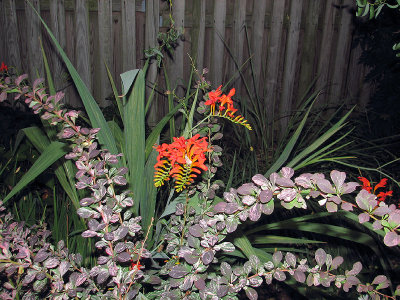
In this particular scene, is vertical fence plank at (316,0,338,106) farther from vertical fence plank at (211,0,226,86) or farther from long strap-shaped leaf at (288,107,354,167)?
long strap-shaped leaf at (288,107,354,167)

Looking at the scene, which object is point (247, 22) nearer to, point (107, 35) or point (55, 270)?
point (107, 35)

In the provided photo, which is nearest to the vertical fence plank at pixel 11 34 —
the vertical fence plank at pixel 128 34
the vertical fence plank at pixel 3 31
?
the vertical fence plank at pixel 3 31

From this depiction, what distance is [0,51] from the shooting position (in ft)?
8.91

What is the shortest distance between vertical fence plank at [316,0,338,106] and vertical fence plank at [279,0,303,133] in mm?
261

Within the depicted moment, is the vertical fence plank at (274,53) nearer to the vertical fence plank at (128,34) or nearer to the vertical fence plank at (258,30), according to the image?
the vertical fence plank at (258,30)

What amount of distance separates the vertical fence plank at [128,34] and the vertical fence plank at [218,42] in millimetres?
661

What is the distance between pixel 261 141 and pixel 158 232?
1.48 meters

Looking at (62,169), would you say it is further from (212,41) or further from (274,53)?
(274,53)

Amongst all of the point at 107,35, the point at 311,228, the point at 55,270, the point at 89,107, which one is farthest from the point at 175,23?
the point at 55,270

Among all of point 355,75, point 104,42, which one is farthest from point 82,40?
point 355,75

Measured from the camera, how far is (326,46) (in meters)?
3.69

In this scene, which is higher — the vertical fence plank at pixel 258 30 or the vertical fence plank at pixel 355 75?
the vertical fence plank at pixel 258 30

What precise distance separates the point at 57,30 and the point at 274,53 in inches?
70.4

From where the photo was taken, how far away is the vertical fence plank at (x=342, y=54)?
3.66 meters
